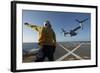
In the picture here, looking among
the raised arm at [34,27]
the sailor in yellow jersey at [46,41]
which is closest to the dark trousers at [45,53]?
the sailor in yellow jersey at [46,41]

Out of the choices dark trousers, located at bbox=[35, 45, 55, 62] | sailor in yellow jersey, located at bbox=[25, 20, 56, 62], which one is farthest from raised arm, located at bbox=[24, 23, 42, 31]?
dark trousers, located at bbox=[35, 45, 55, 62]

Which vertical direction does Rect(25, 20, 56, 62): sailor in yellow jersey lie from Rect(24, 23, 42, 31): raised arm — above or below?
below

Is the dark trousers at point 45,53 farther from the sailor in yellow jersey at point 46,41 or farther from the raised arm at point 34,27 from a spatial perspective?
the raised arm at point 34,27

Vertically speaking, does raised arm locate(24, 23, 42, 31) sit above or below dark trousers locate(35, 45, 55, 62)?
above

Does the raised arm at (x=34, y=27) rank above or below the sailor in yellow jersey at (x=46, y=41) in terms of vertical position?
above

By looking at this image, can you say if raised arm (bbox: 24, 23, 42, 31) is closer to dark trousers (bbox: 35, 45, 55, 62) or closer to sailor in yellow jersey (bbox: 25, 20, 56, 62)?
sailor in yellow jersey (bbox: 25, 20, 56, 62)

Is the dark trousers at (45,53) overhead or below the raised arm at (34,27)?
below
